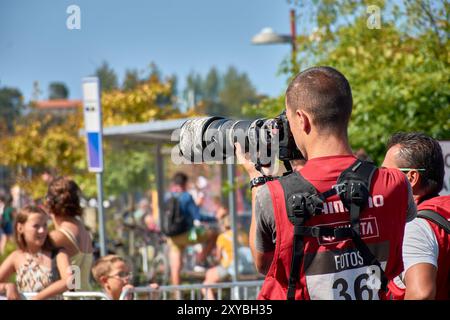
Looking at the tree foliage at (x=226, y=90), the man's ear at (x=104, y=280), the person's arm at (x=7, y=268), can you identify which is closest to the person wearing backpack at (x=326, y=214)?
the man's ear at (x=104, y=280)

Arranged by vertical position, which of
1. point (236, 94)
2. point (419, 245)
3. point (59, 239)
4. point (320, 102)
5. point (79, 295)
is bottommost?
point (79, 295)

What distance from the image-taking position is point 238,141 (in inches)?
120

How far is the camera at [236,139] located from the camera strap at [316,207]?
236 millimetres

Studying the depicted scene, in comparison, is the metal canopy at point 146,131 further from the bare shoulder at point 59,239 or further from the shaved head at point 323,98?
the shaved head at point 323,98

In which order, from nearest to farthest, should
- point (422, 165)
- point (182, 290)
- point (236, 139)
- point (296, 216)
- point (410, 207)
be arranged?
point (296, 216)
point (410, 207)
point (236, 139)
point (422, 165)
point (182, 290)

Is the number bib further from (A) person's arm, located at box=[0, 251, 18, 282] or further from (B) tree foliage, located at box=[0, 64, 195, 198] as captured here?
(B) tree foliage, located at box=[0, 64, 195, 198]

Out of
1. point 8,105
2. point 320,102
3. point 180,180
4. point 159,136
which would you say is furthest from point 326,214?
point 8,105

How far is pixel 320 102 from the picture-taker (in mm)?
2773

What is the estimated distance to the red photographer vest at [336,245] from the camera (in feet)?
8.89

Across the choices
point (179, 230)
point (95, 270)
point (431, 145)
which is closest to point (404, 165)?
point (431, 145)

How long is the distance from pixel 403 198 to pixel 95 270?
3.51m

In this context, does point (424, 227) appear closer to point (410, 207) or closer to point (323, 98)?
point (410, 207)

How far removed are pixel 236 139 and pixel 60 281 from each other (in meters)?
3.13
